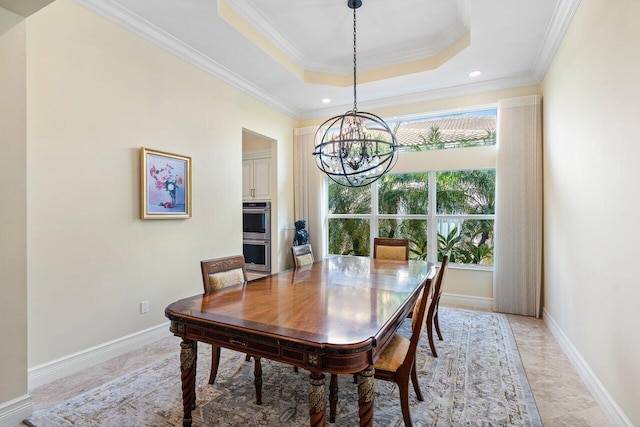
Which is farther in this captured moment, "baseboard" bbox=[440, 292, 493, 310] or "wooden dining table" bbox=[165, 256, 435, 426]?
"baseboard" bbox=[440, 292, 493, 310]

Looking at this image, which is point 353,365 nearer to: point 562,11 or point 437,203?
point 562,11

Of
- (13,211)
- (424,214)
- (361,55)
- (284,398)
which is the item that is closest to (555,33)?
(361,55)

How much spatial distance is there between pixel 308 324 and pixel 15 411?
195 cm

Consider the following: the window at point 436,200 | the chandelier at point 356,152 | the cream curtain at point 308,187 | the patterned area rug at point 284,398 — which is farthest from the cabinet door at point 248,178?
the patterned area rug at point 284,398

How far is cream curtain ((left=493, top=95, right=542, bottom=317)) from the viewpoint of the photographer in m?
3.88

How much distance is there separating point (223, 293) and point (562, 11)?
3642mm

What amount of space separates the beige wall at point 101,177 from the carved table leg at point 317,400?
2.24 m

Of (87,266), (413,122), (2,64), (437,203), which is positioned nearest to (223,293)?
(87,266)

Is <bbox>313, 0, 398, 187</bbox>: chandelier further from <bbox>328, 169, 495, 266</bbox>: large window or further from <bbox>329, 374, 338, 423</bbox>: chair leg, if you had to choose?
<bbox>328, 169, 495, 266</bbox>: large window

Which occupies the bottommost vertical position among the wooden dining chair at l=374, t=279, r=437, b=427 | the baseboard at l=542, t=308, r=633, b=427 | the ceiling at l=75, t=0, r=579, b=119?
the baseboard at l=542, t=308, r=633, b=427

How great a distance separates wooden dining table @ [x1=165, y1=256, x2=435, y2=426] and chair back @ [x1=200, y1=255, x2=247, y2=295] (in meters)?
0.13

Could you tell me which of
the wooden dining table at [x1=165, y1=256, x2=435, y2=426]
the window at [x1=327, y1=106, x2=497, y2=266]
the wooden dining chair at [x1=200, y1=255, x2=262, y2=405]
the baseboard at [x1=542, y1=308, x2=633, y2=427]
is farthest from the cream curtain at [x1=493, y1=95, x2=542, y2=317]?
the wooden dining chair at [x1=200, y1=255, x2=262, y2=405]

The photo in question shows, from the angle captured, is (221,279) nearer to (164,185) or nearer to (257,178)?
(164,185)

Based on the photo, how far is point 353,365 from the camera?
4.36 feet
